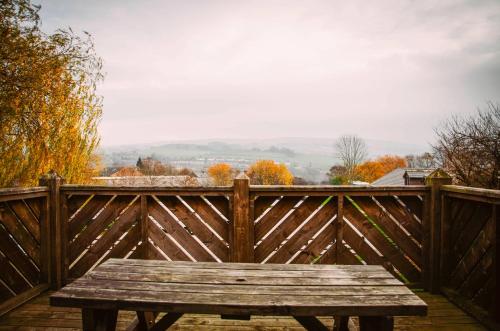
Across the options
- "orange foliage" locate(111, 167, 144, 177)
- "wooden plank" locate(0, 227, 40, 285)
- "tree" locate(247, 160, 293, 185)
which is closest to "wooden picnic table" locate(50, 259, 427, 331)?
"wooden plank" locate(0, 227, 40, 285)

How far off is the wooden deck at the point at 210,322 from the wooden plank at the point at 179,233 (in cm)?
68

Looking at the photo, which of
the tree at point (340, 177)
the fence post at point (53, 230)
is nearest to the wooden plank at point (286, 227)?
the fence post at point (53, 230)

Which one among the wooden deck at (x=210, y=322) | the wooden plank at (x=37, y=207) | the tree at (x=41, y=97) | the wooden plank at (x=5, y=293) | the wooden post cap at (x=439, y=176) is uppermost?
the tree at (x=41, y=97)

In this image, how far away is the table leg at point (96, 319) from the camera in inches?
62.7

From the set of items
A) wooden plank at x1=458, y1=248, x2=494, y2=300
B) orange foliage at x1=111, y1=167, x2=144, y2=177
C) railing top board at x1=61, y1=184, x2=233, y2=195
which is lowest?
orange foliage at x1=111, y1=167, x2=144, y2=177

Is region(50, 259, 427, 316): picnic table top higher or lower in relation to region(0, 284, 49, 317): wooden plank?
higher

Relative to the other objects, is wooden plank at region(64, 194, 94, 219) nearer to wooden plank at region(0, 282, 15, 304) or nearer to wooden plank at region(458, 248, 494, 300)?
wooden plank at region(0, 282, 15, 304)

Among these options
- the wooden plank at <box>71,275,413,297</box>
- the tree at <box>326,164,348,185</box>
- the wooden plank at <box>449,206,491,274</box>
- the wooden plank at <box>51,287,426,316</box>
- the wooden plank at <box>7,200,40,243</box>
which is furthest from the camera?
the tree at <box>326,164,348,185</box>

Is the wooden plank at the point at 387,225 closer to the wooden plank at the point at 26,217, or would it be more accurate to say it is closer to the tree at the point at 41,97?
the wooden plank at the point at 26,217

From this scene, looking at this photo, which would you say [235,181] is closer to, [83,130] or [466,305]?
[466,305]

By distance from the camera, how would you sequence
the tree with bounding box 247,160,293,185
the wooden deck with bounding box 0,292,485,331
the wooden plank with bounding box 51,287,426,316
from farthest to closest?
the tree with bounding box 247,160,293,185
the wooden deck with bounding box 0,292,485,331
the wooden plank with bounding box 51,287,426,316

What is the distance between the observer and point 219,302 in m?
1.46

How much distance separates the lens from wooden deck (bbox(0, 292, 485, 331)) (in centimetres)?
267

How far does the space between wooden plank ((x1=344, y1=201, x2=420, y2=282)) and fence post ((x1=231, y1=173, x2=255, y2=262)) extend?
1140mm
